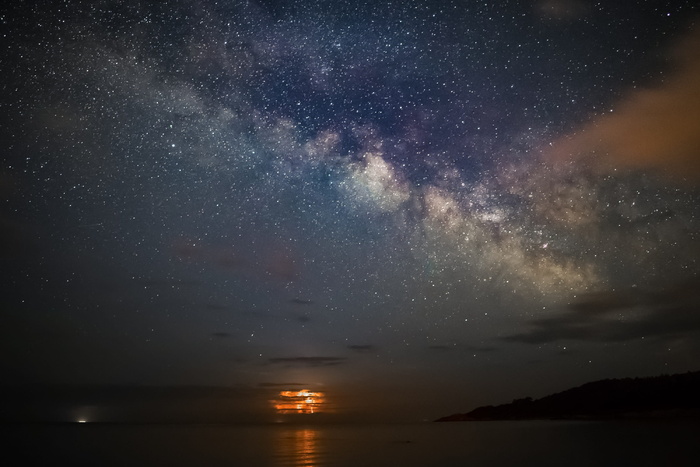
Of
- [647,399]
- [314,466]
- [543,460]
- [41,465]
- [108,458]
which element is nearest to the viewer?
[314,466]

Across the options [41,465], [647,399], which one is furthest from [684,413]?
[41,465]

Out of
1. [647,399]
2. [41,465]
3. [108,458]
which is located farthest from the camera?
[647,399]

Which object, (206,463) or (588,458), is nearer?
(588,458)

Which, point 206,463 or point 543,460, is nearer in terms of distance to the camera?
point 543,460

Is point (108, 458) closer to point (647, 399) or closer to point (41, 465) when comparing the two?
point (41, 465)

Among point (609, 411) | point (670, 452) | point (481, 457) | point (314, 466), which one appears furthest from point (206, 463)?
point (609, 411)

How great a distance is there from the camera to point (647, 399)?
17575 cm

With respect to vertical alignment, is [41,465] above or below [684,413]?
above

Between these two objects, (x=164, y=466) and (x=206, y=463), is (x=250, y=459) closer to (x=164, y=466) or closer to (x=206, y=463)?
(x=206, y=463)

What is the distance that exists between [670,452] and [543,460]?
9.13 meters

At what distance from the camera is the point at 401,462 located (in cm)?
2872

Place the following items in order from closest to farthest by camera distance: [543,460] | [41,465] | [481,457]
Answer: [543,460] < [481,457] < [41,465]

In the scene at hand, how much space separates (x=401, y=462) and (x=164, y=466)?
14.6 m

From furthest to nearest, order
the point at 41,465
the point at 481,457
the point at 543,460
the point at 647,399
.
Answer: the point at 647,399
the point at 41,465
the point at 481,457
the point at 543,460
